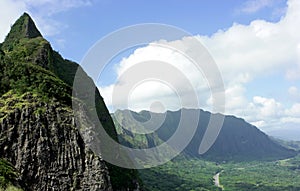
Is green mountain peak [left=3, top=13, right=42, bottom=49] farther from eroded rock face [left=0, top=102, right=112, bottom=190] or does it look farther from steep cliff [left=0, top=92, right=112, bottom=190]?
eroded rock face [left=0, top=102, right=112, bottom=190]

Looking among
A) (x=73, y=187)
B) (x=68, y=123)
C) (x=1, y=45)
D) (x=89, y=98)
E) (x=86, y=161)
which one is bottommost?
(x=73, y=187)

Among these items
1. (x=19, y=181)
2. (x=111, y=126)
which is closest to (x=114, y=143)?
(x=111, y=126)

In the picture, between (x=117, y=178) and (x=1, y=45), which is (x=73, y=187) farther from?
(x=1, y=45)

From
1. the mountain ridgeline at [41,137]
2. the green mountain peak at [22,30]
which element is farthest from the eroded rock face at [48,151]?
the green mountain peak at [22,30]

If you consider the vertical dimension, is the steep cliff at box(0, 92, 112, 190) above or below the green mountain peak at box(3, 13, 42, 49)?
below

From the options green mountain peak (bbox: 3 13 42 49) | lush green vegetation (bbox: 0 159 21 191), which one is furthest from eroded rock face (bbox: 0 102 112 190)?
green mountain peak (bbox: 3 13 42 49)

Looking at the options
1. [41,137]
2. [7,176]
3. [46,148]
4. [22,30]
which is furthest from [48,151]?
[22,30]

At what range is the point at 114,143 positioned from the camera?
10762 cm

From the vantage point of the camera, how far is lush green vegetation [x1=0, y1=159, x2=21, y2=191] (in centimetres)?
6065

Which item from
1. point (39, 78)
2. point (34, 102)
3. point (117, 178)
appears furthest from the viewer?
point (117, 178)

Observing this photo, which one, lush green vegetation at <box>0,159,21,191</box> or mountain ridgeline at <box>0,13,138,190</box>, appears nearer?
lush green vegetation at <box>0,159,21,191</box>

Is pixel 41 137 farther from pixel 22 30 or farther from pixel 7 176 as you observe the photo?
pixel 22 30

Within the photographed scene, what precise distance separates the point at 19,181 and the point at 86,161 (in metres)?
14.3

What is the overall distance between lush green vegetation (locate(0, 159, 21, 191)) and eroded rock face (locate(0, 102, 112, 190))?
108 inches
